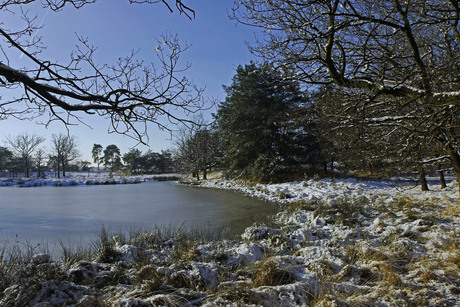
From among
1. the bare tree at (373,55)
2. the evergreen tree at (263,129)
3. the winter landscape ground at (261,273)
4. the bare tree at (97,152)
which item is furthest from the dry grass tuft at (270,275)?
the bare tree at (97,152)

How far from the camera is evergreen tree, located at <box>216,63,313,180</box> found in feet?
62.1

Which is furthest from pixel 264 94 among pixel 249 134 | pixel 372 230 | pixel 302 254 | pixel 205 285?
pixel 205 285

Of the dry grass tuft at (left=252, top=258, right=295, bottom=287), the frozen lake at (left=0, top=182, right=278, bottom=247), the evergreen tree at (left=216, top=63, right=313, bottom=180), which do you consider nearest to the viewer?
the dry grass tuft at (left=252, top=258, right=295, bottom=287)

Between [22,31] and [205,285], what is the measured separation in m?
3.55

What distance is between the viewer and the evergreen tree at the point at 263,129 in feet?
62.1

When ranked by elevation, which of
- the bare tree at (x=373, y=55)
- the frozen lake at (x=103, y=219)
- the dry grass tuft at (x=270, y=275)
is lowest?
the frozen lake at (x=103, y=219)

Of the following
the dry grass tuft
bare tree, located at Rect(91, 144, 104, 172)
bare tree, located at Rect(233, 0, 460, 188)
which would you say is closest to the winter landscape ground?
the dry grass tuft

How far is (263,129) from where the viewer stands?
19438mm

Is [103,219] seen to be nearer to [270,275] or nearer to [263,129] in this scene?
[270,275]

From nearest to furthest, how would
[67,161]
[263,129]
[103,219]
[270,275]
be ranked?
[270,275] → [103,219] → [263,129] → [67,161]

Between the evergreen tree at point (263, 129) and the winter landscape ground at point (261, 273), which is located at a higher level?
the evergreen tree at point (263, 129)

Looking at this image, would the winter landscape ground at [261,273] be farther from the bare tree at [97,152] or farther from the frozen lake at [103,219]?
the bare tree at [97,152]

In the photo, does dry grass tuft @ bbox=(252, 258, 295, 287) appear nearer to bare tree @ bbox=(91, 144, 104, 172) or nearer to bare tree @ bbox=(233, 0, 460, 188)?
bare tree @ bbox=(233, 0, 460, 188)

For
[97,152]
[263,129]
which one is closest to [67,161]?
[97,152]
